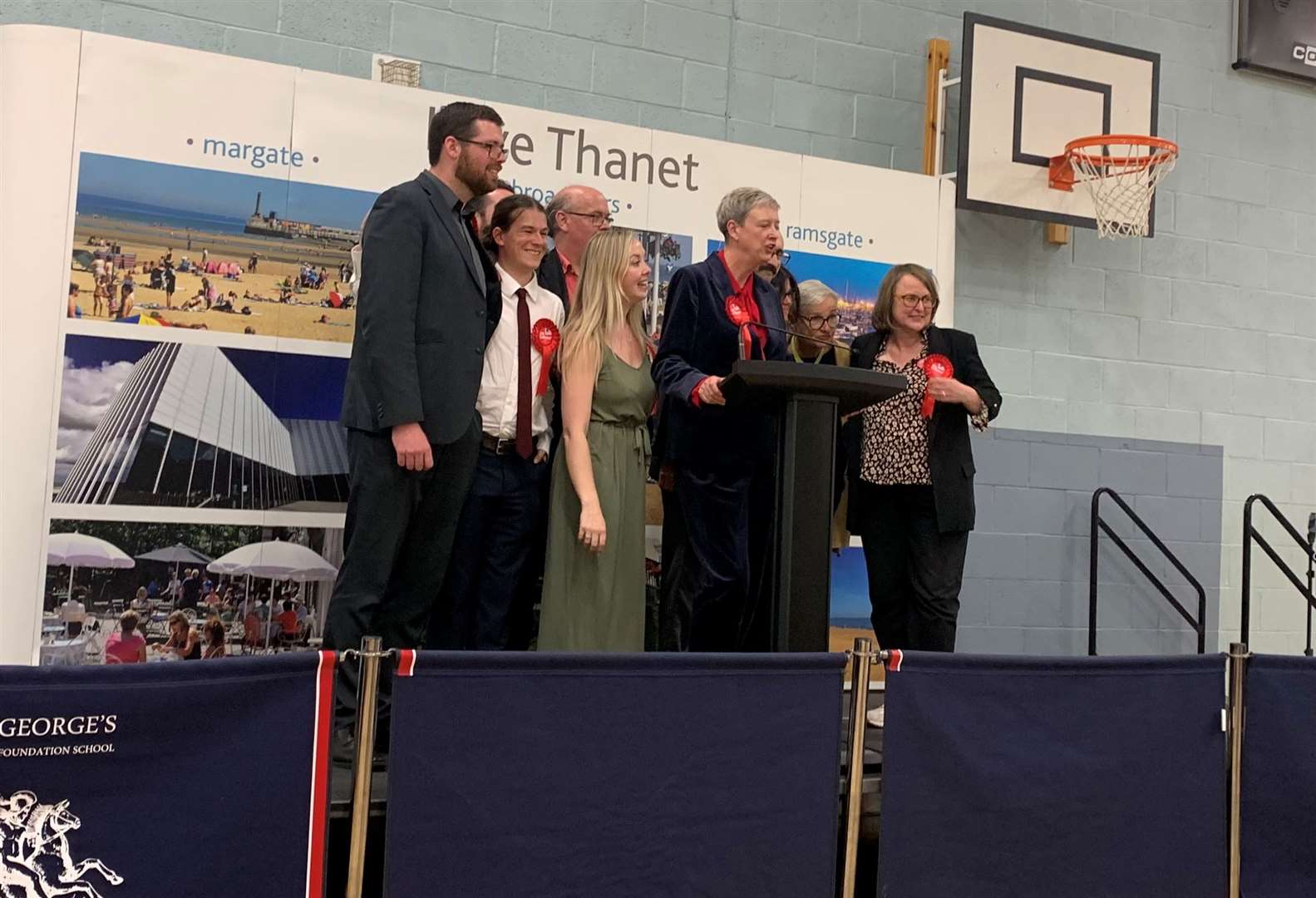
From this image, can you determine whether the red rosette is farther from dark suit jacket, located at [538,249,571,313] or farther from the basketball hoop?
the basketball hoop

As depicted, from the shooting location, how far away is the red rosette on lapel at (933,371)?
10.5 feet

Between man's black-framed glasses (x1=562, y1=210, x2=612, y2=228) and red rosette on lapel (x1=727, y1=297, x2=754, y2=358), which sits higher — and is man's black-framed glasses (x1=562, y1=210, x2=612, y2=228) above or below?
above

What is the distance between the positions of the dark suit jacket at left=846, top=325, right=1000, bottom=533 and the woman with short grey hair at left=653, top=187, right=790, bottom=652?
13.8 inches

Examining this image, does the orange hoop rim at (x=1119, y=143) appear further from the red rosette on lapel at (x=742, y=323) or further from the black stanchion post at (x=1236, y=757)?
the black stanchion post at (x=1236, y=757)

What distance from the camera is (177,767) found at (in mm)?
1785

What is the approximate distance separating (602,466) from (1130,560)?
3.13m

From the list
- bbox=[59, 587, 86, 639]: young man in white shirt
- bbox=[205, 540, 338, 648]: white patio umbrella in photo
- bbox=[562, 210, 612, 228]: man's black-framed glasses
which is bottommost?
bbox=[59, 587, 86, 639]: young man in white shirt

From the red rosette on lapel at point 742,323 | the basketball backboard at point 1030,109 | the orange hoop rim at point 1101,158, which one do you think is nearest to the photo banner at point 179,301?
the red rosette on lapel at point 742,323

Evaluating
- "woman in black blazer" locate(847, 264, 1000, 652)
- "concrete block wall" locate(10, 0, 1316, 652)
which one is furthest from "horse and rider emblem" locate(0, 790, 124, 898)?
"concrete block wall" locate(10, 0, 1316, 652)

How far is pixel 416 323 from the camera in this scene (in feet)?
8.86

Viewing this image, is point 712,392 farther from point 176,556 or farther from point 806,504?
point 176,556

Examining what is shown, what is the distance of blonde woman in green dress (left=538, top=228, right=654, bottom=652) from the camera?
292 centimetres

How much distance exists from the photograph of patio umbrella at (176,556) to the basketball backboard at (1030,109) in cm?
293

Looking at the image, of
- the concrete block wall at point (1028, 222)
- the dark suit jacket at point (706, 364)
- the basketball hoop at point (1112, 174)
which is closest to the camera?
the dark suit jacket at point (706, 364)
